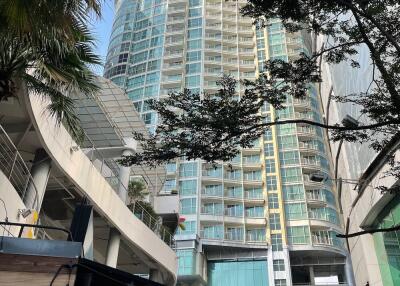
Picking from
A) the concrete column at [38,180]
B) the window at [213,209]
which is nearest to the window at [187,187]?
the window at [213,209]

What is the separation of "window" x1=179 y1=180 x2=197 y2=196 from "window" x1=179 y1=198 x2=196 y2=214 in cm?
94

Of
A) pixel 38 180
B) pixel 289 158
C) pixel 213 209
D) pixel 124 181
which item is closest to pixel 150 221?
pixel 124 181

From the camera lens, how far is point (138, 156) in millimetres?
8055

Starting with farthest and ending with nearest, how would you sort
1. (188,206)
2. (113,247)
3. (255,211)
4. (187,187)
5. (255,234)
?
1. (255,211)
2. (187,187)
3. (255,234)
4. (188,206)
5. (113,247)

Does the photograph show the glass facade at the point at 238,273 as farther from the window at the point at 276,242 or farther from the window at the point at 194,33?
the window at the point at 194,33

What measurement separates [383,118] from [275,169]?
4924cm

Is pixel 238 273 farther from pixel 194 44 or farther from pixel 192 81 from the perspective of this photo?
pixel 194 44

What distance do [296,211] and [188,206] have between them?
44.4ft

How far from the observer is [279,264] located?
50500 mm

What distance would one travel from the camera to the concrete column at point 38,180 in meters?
12.0

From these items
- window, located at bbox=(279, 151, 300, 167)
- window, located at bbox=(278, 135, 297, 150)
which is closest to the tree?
window, located at bbox=(279, 151, 300, 167)

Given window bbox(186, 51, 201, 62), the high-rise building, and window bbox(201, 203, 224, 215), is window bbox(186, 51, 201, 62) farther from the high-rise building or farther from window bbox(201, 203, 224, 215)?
window bbox(201, 203, 224, 215)

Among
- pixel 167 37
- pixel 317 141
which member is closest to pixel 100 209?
pixel 317 141

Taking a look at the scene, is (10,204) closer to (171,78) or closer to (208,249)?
(208,249)
